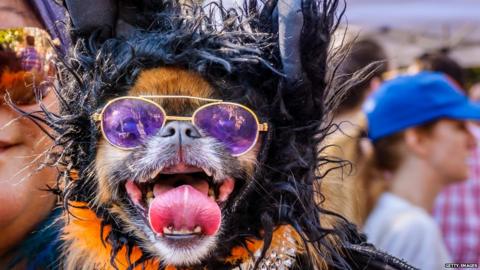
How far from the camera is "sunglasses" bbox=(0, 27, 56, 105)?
2.42m

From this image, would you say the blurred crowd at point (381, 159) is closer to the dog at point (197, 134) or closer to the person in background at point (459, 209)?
the person in background at point (459, 209)

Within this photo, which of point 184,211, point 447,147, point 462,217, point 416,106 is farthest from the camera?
point 462,217

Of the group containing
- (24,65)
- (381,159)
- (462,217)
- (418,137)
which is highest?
(24,65)

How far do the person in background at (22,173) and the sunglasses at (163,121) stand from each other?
37 cm

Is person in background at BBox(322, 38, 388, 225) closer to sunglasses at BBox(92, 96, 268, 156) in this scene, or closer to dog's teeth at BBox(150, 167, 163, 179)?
sunglasses at BBox(92, 96, 268, 156)

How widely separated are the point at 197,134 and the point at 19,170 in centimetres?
67

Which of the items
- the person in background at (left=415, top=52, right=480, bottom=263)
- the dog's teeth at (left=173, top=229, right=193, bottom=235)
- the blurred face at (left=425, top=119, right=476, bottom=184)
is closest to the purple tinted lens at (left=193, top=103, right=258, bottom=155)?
the dog's teeth at (left=173, top=229, right=193, bottom=235)

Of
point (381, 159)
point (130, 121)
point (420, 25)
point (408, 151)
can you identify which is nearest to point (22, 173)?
point (130, 121)

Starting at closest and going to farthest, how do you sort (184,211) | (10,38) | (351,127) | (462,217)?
(184,211)
(10,38)
(351,127)
(462,217)

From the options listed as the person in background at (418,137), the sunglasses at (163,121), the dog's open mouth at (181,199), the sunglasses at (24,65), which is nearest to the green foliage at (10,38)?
the sunglasses at (24,65)

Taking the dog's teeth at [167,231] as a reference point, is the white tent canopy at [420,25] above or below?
above

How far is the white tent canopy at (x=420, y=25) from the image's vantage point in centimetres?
593

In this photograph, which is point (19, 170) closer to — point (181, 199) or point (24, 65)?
point (24, 65)

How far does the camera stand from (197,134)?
214 centimetres
